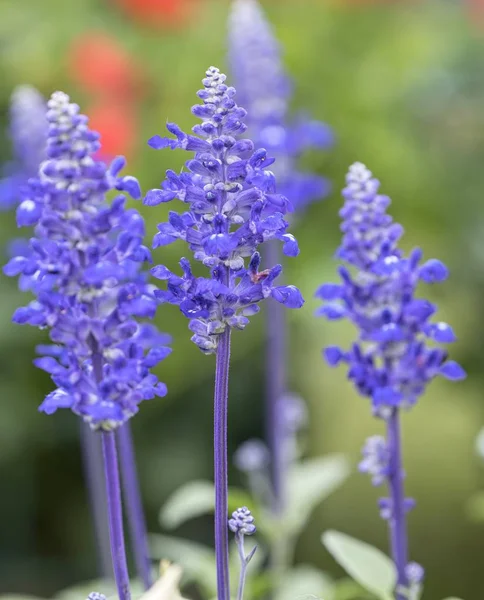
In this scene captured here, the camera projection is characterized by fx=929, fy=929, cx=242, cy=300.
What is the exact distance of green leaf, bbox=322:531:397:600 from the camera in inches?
69.3

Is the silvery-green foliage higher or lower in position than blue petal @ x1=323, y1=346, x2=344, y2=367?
lower

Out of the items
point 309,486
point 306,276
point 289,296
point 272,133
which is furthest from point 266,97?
point 289,296

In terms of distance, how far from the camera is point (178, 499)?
7.64ft

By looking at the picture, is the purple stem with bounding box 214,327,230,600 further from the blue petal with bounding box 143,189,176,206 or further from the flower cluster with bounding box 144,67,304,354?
the blue petal with bounding box 143,189,176,206

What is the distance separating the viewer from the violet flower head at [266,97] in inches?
101

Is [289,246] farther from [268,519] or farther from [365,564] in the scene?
[268,519]

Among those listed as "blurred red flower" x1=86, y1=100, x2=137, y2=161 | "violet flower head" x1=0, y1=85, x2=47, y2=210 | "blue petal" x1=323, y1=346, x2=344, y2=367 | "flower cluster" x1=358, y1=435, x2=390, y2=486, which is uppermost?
"blurred red flower" x1=86, y1=100, x2=137, y2=161

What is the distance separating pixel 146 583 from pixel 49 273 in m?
0.86

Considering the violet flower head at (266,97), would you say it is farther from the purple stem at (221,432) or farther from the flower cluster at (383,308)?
the purple stem at (221,432)

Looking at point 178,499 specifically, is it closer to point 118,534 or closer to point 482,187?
point 118,534

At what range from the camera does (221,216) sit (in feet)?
4.23

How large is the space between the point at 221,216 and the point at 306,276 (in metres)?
2.11

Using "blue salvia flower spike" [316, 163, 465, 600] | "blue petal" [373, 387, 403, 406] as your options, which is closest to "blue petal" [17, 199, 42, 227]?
"blue salvia flower spike" [316, 163, 465, 600]

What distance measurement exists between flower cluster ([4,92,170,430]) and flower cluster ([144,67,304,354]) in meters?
0.08
